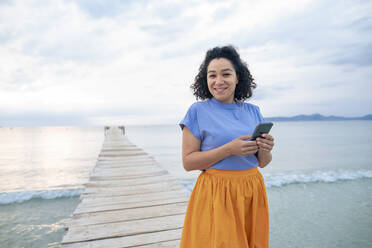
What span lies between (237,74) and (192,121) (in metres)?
0.58

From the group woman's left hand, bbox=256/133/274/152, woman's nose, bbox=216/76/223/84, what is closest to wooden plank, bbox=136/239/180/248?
woman's left hand, bbox=256/133/274/152

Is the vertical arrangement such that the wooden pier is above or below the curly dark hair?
below

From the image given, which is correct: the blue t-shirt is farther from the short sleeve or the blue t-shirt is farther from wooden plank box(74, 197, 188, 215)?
wooden plank box(74, 197, 188, 215)

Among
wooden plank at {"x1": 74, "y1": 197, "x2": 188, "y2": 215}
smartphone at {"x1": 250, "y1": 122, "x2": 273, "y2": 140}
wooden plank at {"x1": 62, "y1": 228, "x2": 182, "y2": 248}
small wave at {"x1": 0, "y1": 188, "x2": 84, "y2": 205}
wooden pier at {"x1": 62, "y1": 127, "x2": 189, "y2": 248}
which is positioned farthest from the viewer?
small wave at {"x1": 0, "y1": 188, "x2": 84, "y2": 205}

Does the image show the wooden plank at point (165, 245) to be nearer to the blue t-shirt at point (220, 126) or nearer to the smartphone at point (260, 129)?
the blue t-shirt at point (220, 126)

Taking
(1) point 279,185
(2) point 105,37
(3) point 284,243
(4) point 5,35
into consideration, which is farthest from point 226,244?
(2) point 105,37

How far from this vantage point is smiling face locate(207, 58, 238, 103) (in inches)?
55.8

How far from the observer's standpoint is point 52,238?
176 inches

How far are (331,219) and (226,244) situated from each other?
213 inches

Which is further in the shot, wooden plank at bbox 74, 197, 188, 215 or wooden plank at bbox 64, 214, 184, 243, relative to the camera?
wooden plank at bbox 74, 197, 188, 215

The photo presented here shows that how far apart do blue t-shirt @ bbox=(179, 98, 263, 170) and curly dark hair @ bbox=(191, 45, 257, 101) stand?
26cm

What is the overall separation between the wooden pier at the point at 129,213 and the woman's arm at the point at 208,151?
168cm

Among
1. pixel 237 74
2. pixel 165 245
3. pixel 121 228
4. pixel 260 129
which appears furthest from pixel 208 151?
pixel 121 228

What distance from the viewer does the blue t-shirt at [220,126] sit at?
1.33 metres
